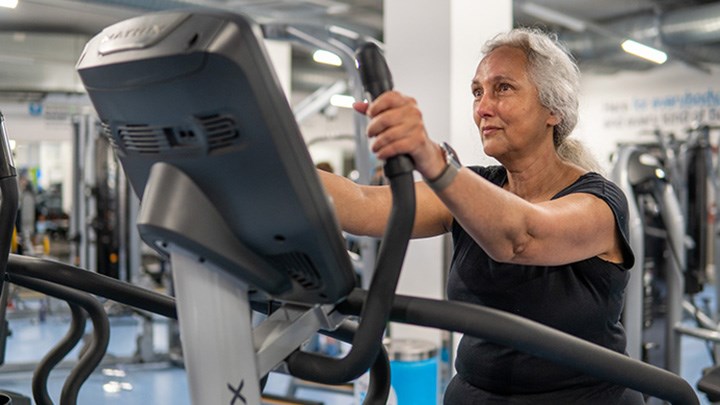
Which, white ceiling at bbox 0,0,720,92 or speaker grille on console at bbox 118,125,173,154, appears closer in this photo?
speaker grille on console at bbox 118,125,173,154

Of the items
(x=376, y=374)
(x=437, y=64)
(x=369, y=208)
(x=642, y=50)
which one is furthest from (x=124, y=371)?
(x=642, y=50)

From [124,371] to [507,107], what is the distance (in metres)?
4.60

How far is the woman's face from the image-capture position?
142 cm

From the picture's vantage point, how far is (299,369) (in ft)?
3.31

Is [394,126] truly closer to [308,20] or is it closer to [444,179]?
[444,179]

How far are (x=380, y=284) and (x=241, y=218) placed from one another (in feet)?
0.64

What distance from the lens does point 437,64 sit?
417 cm

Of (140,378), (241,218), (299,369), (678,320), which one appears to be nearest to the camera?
(241,218)

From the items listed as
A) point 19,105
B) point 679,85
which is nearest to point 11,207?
point 19,105

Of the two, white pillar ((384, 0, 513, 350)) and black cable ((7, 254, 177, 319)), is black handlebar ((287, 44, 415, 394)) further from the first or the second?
white pillar ((384, 0, 513, 350))

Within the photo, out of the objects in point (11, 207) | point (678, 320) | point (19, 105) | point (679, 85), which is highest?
point (679, 85)

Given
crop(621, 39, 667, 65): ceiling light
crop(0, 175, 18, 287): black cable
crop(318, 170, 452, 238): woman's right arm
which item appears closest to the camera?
crop(0, 175, 18, 287): black cable

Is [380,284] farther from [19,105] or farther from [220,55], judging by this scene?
[19,105]

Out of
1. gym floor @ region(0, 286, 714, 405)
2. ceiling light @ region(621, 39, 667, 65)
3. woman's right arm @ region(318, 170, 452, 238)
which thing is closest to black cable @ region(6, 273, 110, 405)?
woman's right arm @ region(318, 170, 452, 238)
